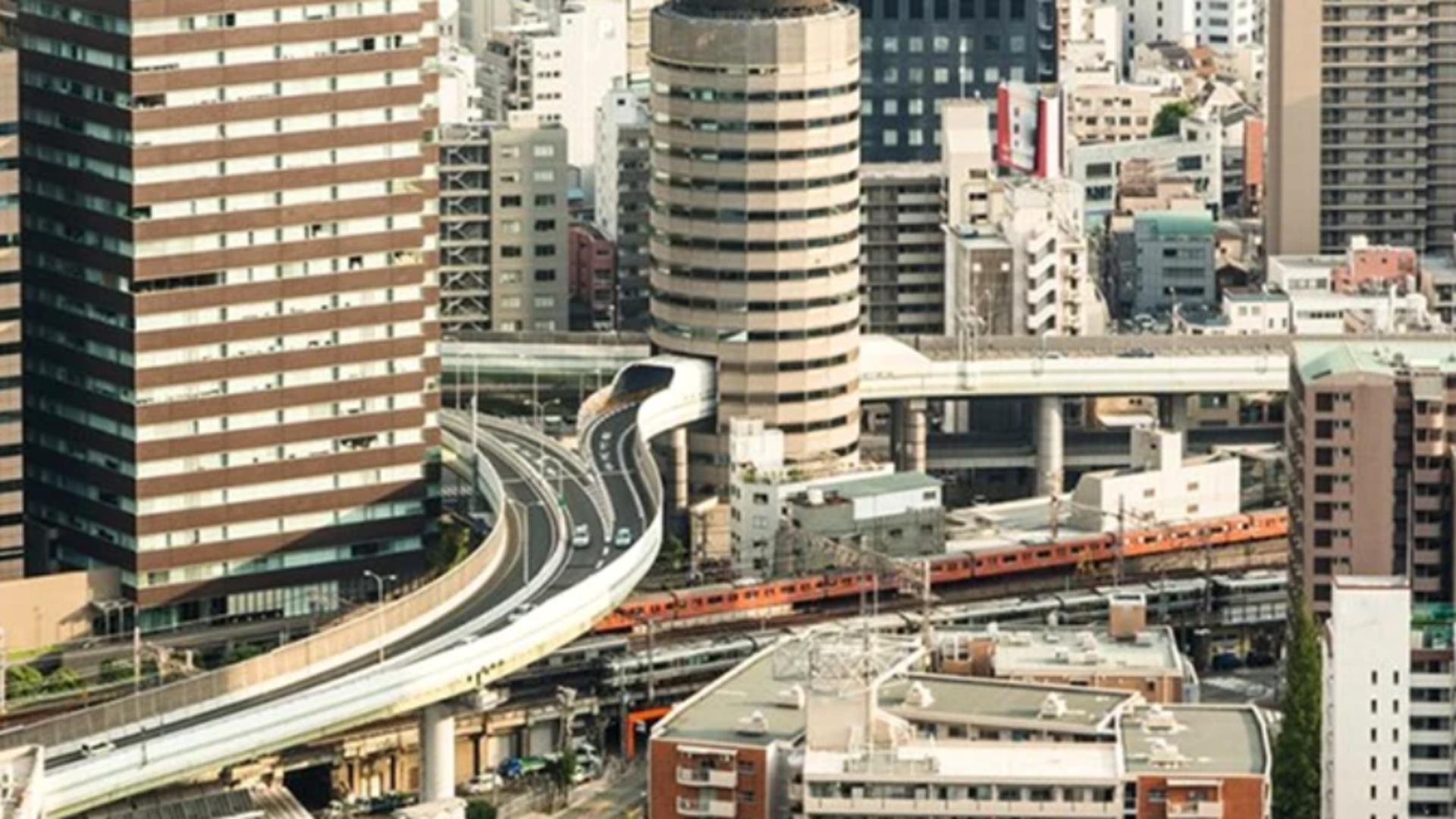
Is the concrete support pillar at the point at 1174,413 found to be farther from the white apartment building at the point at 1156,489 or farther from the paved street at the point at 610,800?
the paved street at the point at 610,800

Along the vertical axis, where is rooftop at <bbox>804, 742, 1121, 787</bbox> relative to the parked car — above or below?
above

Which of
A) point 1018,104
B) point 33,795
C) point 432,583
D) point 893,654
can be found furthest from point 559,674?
point 1018,104

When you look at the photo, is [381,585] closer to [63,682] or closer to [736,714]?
[63,682]

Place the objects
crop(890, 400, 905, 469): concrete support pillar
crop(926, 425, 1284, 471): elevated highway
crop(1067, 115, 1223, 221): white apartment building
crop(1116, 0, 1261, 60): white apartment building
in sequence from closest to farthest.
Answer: crop(890, 400, 905, 469): concrete support pillar, crop(926, 425, 1284, 471): elevated highway, crop(1067, 115, 1223, 221): white apartment building, crop(1116, 0, 1261, 60): white apartment building

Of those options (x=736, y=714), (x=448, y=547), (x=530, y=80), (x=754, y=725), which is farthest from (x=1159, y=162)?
(x=754, y=725)

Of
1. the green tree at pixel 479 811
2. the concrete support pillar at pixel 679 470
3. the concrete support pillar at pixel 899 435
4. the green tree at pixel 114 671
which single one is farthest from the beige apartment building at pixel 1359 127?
the green tree at pixel 114 671

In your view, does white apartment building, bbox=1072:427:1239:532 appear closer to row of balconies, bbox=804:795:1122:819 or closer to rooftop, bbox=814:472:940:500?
rooftop, bbox=814:472:940:500

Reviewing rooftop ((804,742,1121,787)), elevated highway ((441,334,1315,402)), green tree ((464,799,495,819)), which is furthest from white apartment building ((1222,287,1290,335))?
rooftop ((804,742,1121,787))
